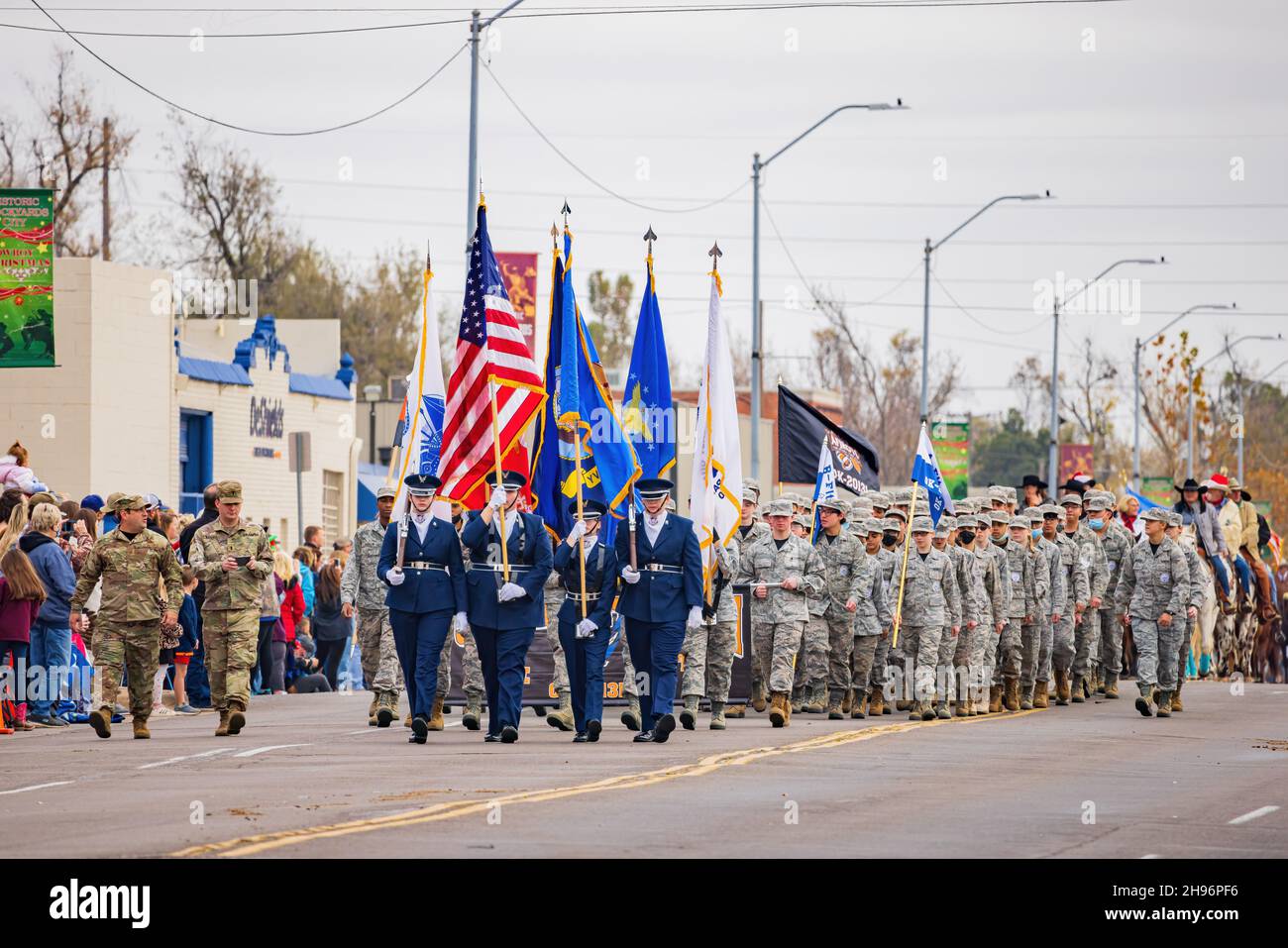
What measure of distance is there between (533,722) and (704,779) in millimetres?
6290

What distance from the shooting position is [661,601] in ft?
60.4

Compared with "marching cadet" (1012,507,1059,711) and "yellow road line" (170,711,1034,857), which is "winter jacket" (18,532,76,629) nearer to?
"yellow road line" (170,711,1034,857)

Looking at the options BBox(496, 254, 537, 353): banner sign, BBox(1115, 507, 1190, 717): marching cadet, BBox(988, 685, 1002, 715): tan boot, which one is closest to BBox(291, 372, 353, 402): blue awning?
BBox(496, 254, 537, 353): banner sign

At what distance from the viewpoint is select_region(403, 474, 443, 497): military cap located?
733 inches

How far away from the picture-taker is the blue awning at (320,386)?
4281 cm

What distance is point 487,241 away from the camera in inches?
806

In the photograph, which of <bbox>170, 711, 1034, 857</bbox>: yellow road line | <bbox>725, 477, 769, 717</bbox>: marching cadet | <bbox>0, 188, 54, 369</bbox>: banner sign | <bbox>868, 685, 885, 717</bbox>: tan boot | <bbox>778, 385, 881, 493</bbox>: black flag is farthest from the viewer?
<bbox>0, 188, 54, 369</bbox>: banner sign

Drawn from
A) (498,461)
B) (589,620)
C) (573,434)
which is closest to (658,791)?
(589,620)

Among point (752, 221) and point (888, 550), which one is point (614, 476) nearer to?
point (888, 550)

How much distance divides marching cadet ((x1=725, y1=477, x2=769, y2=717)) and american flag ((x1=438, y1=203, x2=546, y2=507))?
8.79 ft

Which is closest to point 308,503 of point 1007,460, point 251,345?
point 251,345

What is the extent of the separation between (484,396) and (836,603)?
14.9 ft

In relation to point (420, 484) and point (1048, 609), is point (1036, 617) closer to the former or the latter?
point (1048, 609)

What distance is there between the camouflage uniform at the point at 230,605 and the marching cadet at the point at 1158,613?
9.29 meters
